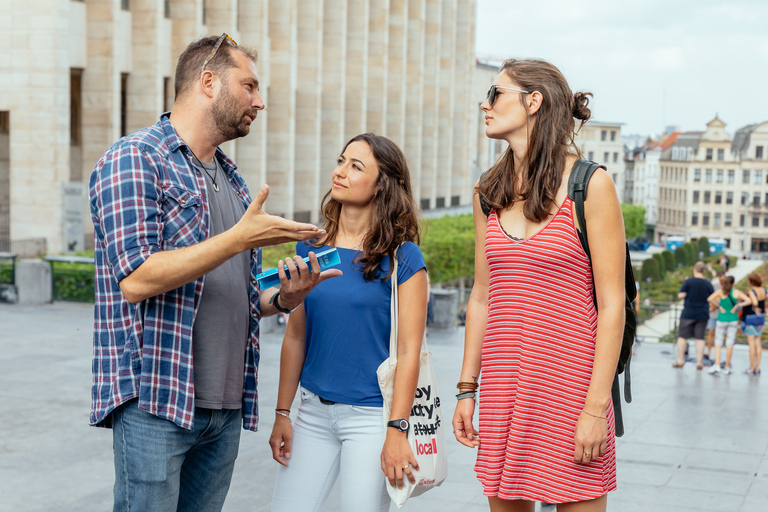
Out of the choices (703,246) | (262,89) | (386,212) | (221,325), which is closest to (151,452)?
(221,325)

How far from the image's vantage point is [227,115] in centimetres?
321

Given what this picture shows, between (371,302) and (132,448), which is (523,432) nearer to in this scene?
(371,302)

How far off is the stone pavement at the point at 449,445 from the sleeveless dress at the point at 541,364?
12.0 feet

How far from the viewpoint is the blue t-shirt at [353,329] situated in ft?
11.9

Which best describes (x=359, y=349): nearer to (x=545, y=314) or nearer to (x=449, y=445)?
(x=545, y=314)

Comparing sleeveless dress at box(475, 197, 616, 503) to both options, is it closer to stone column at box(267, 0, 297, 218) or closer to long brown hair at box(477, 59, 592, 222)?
long brown hair at box(477, 59, 592, 222)

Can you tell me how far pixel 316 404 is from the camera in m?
3.69

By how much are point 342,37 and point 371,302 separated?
41874mm

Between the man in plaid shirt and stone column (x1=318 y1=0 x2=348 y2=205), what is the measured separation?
40.2m

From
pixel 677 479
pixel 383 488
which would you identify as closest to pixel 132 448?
pixel 383 488

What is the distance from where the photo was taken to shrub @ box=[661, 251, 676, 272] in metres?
82.5

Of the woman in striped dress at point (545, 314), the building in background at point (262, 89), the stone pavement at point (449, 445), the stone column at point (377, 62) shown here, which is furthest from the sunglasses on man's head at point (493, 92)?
the stone column at point (377, 62)

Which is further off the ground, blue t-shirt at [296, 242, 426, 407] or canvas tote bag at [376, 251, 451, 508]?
blue t-shirt at [296, 242, 426, 407]

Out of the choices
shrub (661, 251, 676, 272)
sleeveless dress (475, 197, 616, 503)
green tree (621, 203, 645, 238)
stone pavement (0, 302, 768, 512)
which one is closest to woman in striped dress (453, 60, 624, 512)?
sleeveless dress (475, 197, 616, 503)
